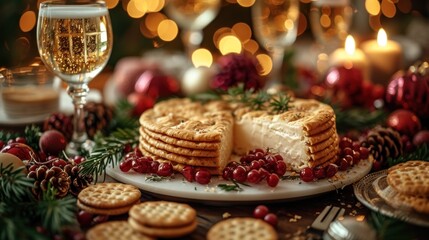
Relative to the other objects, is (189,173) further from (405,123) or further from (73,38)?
(405,123)

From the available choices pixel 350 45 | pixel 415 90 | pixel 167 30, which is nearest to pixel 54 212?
pixel 415 90

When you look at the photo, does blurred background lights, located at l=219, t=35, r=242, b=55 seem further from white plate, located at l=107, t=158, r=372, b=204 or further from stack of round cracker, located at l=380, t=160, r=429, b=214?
stack of round cracker, located at l=380, t=160, r=429, b=214

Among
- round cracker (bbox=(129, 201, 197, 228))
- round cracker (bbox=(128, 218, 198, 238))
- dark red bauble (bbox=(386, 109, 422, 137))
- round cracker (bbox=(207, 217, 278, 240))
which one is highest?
dark red bauble (bbox=(386, 109, 422, 137))

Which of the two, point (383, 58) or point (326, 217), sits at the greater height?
point (383, 58)

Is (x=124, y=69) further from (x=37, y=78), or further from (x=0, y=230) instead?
(x=0, y=230)

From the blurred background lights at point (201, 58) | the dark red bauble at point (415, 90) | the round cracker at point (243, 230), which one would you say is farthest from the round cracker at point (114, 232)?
the blurred background lights at point (201, 58)

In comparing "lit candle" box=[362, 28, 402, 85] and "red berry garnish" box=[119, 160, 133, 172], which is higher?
"lit candle" box=[362, 28, 402, 85]

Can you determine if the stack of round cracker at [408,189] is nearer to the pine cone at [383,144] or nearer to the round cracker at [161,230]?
the pine cone at [383,144]

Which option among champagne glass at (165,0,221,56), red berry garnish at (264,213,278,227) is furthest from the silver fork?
champagne glass at (165,0,221,56)
